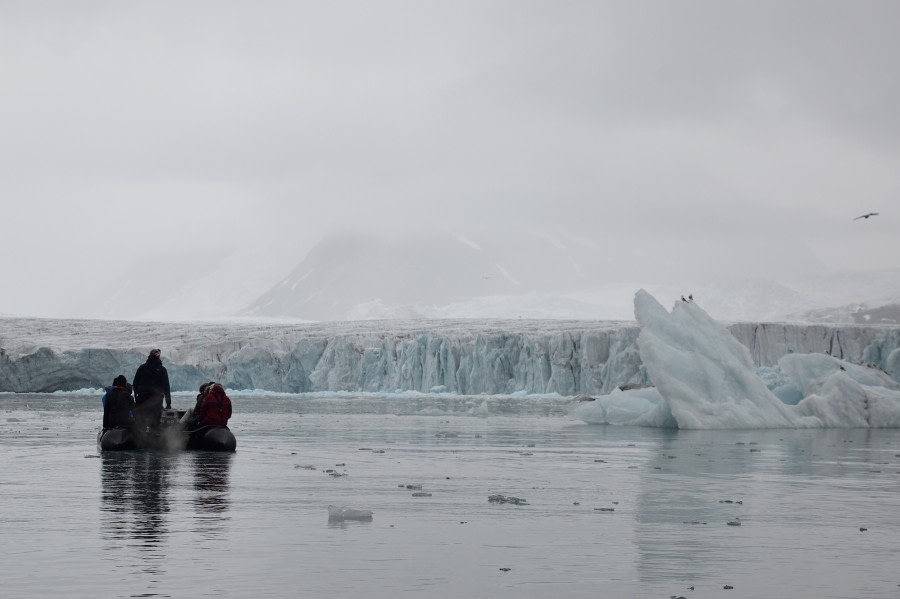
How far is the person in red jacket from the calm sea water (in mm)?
840

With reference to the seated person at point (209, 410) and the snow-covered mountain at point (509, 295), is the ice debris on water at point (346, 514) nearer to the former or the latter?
the seated person at point (209, 410)

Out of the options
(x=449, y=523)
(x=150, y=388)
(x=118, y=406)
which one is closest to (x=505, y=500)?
(x=449, y=523)

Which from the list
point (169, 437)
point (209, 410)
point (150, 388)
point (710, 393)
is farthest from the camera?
point (710, 393)

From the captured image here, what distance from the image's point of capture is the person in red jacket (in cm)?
1944

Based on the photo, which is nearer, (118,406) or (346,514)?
(346,514)

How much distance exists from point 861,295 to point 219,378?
195ft

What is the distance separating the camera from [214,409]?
19.9m

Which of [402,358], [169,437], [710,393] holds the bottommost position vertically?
[169,437]

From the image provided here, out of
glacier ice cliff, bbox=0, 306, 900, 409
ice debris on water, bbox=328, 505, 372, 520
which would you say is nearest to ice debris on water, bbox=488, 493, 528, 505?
ice debris on water, bbox=328, 505, 372, 520

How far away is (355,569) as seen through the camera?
320 inches

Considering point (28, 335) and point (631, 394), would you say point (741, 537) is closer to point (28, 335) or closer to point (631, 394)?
point (631, 394)

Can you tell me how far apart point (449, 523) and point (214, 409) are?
9.94 metres

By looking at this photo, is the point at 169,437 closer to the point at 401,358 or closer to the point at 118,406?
the point at 118,406

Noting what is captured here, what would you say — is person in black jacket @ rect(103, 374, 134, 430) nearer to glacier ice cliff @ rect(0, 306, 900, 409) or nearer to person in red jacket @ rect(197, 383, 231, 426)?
person in red jacket @ rect(197, 383, 231, 426)
